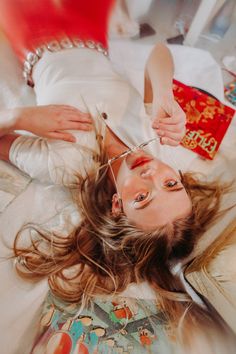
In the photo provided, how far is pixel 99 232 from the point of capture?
56 centimetres

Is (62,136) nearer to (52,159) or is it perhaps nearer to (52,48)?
(52,159)

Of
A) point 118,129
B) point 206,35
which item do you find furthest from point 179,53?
point 118,129

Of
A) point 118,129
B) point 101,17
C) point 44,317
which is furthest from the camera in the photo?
point 101,17

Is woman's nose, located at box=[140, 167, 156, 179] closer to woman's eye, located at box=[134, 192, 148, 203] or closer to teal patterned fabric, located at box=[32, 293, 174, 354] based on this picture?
woman's eye, located at box=[134, 192, 148, 203]

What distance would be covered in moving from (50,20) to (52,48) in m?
0.07

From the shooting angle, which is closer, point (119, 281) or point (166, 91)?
point (119, 281)

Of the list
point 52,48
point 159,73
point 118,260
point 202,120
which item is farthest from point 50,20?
point 118,260

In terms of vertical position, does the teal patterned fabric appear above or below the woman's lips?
below

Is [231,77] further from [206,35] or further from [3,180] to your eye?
[3,180]

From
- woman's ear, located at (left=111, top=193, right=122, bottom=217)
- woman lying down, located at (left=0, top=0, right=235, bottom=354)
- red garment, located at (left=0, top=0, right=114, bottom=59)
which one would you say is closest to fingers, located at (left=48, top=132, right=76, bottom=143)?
woman lying down, located at (left=0, top=0, right=235, bottom=354)

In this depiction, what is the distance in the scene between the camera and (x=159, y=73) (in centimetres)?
72

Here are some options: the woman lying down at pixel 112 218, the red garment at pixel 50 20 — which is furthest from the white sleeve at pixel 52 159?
the red garment at pixel 50 20

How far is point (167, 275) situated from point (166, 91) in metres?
0.32

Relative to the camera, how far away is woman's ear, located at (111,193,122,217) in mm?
563
